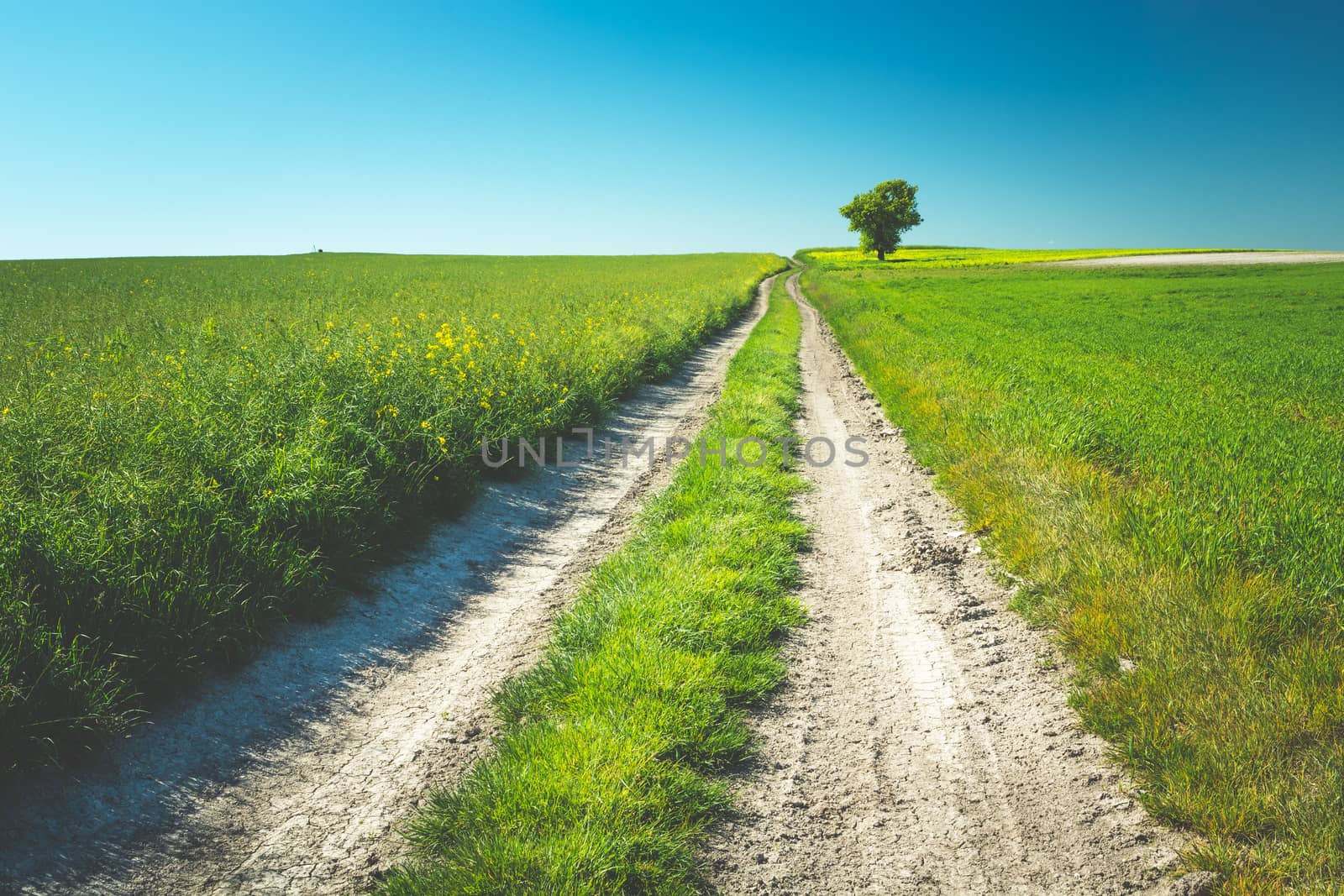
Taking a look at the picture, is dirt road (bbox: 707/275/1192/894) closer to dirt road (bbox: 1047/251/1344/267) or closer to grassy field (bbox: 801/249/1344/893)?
grassy field (bbox: 801/249/1344/893)

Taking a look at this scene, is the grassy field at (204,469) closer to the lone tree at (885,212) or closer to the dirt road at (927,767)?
the dirt road at (927,767)

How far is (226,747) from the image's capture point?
3.34 metres

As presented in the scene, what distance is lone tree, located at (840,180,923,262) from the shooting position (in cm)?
7681

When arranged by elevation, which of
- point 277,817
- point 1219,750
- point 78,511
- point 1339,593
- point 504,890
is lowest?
point 277,817

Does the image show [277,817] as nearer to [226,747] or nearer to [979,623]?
[226,747]

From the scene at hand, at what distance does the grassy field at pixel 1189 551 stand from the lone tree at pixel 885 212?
232 ft

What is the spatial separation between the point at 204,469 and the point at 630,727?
3890 mm

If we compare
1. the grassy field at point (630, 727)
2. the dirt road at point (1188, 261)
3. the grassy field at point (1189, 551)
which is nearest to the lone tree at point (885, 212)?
the dirt road at point (1188, 261)

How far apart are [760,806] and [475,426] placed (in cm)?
565

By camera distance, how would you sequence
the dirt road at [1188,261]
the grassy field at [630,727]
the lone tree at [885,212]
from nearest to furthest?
the grassy field at [630,727], the dirt road at [1188,261], the lone tree at [885,212]

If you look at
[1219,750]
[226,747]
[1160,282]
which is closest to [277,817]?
[226,747]

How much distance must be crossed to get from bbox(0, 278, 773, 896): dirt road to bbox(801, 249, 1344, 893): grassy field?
3369 mm

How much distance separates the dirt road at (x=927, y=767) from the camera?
100.0 inches

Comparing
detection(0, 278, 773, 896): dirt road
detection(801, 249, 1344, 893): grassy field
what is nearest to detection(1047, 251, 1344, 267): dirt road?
detection(801, 249, 1344, 893): grassy field
